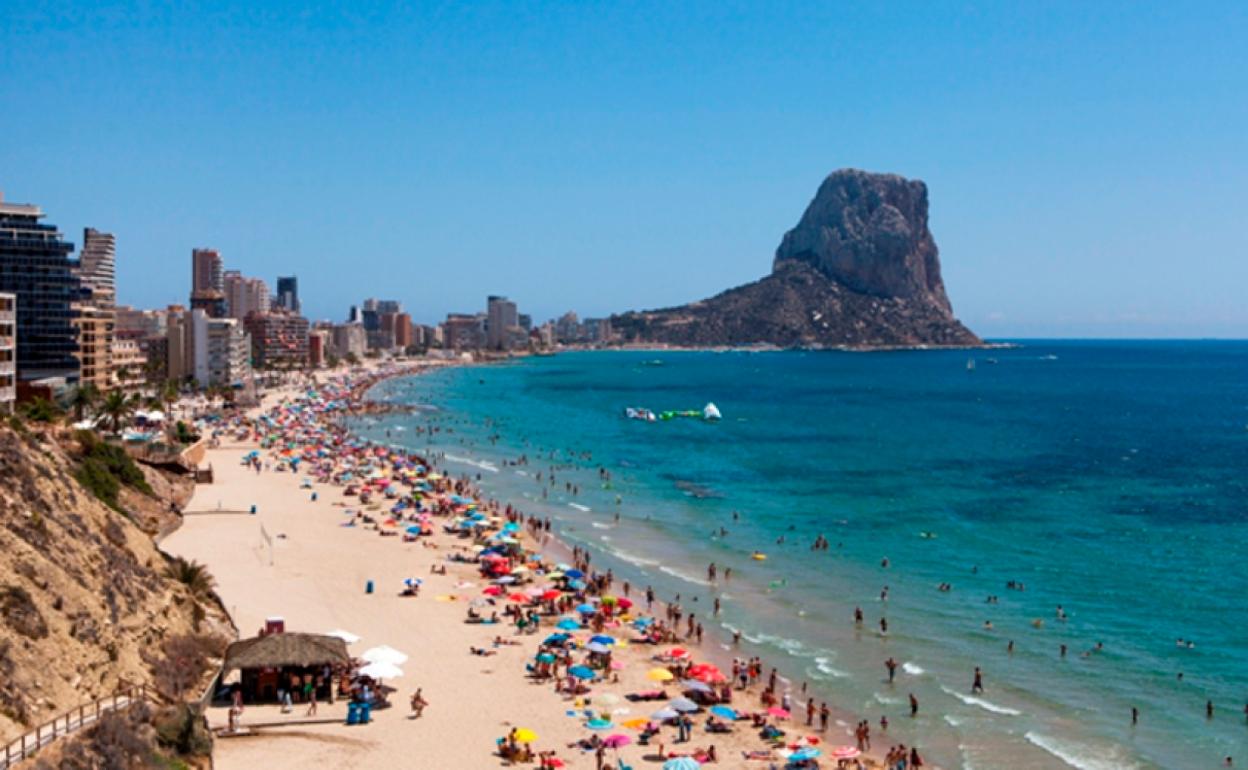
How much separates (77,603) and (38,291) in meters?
51.1

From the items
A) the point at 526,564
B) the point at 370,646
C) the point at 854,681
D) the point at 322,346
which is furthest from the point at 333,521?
the point at 322,346

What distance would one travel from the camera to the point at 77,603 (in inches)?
742

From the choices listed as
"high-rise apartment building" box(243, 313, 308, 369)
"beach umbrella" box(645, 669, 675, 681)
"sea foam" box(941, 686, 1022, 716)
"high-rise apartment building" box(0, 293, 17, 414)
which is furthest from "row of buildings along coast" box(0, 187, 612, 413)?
"sea foam" box(941, 686, 1022, 716)

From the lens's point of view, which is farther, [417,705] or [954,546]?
[954,546]

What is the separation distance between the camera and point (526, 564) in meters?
36.5

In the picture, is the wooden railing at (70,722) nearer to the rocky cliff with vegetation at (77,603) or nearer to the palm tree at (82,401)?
the rocky cliff with vegetation at (77,603)

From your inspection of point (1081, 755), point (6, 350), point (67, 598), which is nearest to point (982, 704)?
point (1081, 755)

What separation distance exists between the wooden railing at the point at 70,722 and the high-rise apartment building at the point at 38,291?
5119 centimetres

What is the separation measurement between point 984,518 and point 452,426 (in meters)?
52.1

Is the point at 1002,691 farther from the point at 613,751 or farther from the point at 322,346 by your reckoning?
the point at 322,346

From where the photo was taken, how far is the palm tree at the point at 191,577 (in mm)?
25344

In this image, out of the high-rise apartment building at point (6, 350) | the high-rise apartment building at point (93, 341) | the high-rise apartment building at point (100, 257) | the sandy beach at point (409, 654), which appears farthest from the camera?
the high-rise apartment building at point (100, 257)

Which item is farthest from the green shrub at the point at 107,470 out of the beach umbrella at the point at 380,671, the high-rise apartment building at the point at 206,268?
the high-rise apartment building at the point at 206,268

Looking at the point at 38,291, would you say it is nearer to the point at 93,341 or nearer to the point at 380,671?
the point at 93,341
